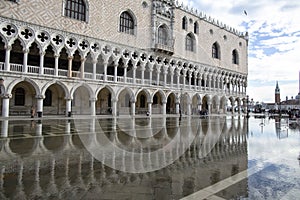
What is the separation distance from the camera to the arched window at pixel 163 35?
1344 inches

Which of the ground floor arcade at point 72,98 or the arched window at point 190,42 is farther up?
the arched window at point 190,42

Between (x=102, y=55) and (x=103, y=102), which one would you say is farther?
(x=103, y=102)

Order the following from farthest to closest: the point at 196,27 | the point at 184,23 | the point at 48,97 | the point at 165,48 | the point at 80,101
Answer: the point at 196,27 → the point at 184,23 → the point at 165,48 → the point at 80,101 → the point at 48,97

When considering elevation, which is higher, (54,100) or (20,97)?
(20,97)

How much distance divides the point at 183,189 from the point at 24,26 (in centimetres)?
2315

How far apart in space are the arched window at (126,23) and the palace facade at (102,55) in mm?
138

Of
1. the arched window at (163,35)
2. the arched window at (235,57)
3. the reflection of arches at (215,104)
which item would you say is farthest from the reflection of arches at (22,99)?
the arched window at (235,57)

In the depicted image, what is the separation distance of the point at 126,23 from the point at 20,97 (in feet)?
54.2

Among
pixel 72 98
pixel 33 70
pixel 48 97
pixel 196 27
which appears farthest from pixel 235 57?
pixel 33 70

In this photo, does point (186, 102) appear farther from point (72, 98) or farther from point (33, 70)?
point (33, 70)

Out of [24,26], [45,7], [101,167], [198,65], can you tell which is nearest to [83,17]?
[45,7]

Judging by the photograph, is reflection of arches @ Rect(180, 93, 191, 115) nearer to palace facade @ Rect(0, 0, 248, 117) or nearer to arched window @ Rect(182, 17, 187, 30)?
palace facade @ Rect(0, 0, 248, 117)

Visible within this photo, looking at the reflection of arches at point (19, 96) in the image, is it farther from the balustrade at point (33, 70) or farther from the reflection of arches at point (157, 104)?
the reflection of arches at point (157, 104)

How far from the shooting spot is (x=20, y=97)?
2447cm
